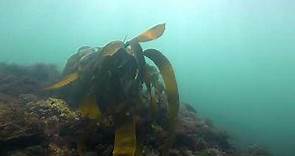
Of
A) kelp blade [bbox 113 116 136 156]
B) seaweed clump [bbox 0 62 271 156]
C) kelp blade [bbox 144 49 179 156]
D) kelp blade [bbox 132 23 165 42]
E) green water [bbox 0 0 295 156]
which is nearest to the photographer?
kelp blade [bbox 113 116 136 156]

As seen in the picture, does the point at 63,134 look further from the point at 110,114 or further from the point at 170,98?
the point at 170,98

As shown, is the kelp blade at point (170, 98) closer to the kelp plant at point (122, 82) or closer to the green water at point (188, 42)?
the kelp plant at point (122, 82)

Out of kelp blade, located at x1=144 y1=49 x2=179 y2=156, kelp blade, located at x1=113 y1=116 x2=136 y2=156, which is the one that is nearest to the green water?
kelp blade, located at x1=144 y1=49 x2=179 y2=156

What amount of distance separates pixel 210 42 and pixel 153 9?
156 feet

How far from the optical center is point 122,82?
657cm

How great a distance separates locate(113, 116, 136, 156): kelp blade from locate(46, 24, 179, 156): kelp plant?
6.5 inches

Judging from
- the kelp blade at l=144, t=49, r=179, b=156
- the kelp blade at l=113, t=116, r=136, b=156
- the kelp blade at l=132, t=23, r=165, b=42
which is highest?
the kelp blade at l=132, t=23, r=165, b=42

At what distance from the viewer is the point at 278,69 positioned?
132 meters

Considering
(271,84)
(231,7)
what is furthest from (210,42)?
(231,7)

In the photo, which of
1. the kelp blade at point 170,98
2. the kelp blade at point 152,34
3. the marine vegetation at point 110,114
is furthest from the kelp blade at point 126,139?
the kelp blade at point 152,34

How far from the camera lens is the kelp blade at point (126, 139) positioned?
5.10 meters

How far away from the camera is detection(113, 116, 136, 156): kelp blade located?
5.10m

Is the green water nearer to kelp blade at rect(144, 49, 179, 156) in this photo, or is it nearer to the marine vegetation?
the marine vegetation

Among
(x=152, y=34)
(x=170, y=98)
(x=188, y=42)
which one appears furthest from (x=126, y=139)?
(x=188, y=42)
